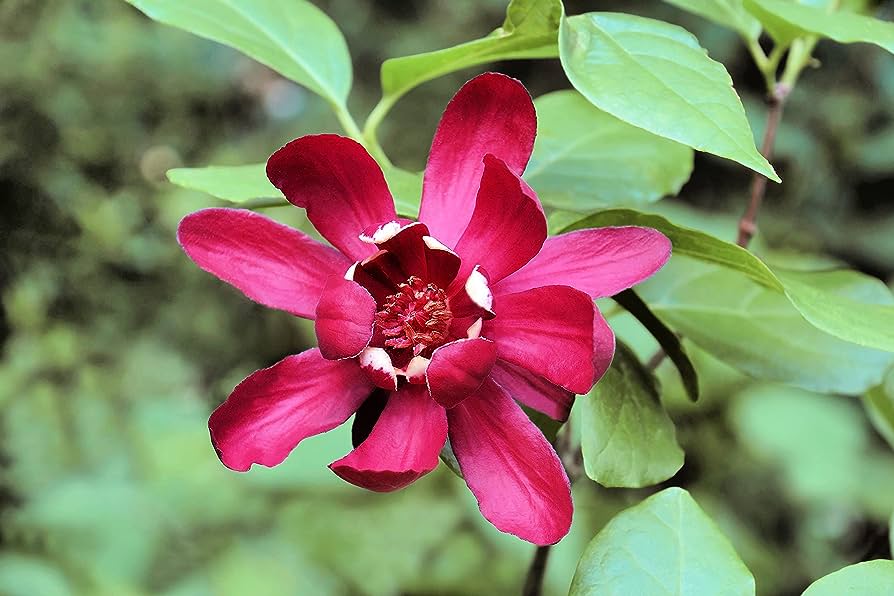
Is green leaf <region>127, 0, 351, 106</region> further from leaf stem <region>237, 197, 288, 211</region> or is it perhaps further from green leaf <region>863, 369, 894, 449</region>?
green leaf <region>863, 369, 894, 449</region>

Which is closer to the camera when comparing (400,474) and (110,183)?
(400,474)

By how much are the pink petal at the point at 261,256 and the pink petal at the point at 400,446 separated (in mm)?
70

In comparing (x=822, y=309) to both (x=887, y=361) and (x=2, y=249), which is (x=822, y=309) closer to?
(x=887, y=361)

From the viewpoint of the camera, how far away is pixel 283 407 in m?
0.49

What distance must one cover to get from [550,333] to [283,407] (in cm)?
14

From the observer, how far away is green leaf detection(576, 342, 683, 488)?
489 mm

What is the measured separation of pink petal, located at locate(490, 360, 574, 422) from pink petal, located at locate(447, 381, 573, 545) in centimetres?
1

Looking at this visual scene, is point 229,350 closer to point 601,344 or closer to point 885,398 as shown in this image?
point 885,398

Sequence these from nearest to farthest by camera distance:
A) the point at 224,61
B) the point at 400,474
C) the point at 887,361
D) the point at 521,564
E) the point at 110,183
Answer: the point at 400,474 → the point at 887,361 → the point at 521,564 → the point at 110,183 → the point at 224,61

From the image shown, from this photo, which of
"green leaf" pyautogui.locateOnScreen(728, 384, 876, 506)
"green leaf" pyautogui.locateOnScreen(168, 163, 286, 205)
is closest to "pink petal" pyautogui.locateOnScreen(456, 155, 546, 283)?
"green leaf" pyautogui.locateOnScreen(168, 163, 286, 205)

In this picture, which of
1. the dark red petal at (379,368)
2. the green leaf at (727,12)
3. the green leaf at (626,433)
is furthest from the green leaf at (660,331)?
the green leaf at (727,12)

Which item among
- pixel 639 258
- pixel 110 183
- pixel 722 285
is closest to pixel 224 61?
pixel 110 183

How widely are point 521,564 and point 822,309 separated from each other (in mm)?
1098

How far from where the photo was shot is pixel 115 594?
1407 mm
